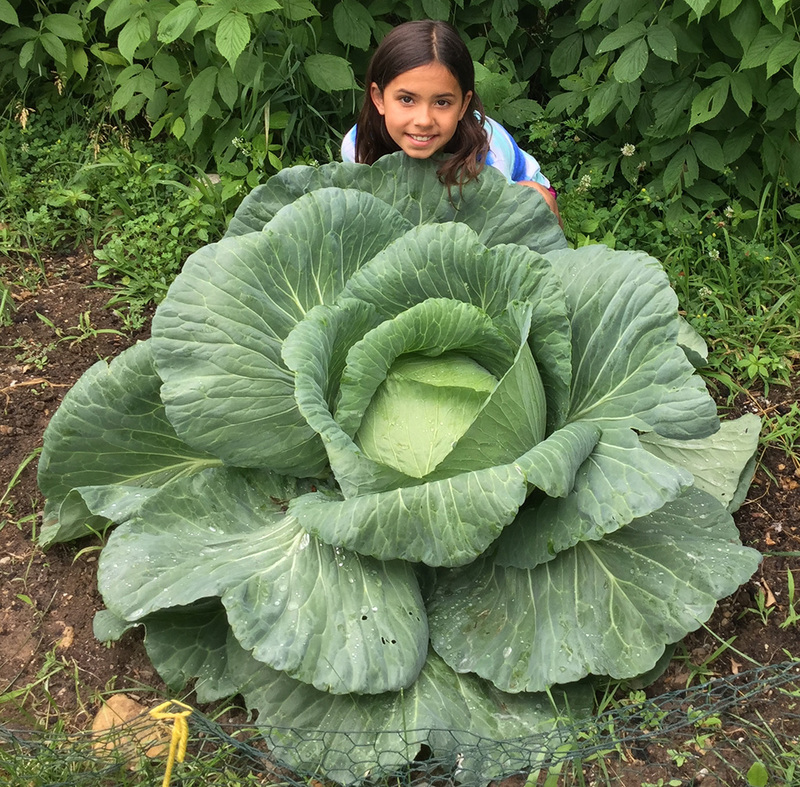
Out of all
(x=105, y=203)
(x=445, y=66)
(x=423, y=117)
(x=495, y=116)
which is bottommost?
(x=105, y=203)

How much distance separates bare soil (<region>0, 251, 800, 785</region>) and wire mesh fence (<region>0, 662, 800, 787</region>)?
20mm

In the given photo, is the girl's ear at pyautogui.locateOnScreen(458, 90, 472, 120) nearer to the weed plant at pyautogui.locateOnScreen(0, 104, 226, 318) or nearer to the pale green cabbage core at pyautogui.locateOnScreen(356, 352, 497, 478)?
the pale green cabbage core at pyautogui.locateOnScreen(356, 352, 497, 478)

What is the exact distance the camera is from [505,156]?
3096 millimetres

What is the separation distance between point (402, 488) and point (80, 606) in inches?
48.4

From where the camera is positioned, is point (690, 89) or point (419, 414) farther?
point (690, 89)

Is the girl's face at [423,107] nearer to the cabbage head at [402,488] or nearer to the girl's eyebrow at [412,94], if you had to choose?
the girl's eyebrow at [412,94]

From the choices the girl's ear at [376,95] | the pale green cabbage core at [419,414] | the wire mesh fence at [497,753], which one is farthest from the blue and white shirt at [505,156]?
the wire mesh fence at [497,753]

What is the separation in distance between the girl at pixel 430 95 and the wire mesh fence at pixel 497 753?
1.67 meters

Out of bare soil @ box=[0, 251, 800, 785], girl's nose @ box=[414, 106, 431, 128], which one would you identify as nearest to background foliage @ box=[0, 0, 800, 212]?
girl's nose @ box=[414, 106, 431, 128]

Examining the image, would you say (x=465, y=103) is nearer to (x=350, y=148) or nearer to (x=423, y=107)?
(x=423, y=107)

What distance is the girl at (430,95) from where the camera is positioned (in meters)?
2.61

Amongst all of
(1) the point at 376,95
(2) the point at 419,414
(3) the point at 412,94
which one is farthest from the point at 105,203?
(2) the point at 419,414

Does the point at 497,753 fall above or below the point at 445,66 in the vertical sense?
below

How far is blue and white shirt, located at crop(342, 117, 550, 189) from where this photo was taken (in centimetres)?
305
